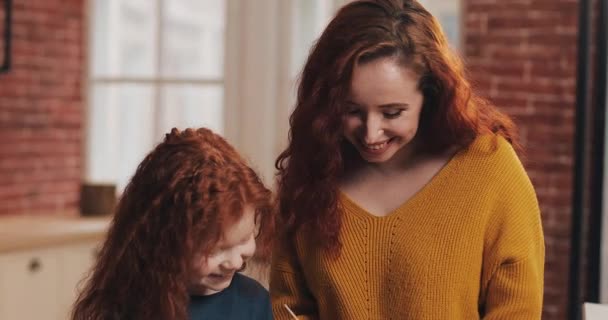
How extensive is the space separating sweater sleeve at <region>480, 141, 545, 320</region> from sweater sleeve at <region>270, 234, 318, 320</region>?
0.33m

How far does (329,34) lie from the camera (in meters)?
1.64

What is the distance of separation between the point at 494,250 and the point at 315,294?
0.34m

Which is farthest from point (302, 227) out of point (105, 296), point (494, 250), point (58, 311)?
point (58, 311)

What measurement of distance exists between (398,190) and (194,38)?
270 cm

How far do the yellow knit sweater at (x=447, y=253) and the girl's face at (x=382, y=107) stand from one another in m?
0.16

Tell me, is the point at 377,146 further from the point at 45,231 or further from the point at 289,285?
the point at 45,231

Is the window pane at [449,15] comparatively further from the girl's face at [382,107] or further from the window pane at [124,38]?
the girl's face at [382,107]

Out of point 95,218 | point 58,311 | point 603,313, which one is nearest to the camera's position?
point 603,313

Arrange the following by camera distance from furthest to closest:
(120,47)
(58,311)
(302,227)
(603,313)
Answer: (120,47) < (58,311) < (302,227) < (603,313)

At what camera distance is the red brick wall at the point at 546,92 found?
12.2ft

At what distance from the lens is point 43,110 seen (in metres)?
4.45

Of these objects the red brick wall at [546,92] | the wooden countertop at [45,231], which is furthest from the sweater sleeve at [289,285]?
the red brick wall at [546,92]

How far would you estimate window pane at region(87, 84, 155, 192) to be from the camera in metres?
4.49

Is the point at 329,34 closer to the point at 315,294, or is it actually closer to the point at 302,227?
the point at 302,227
